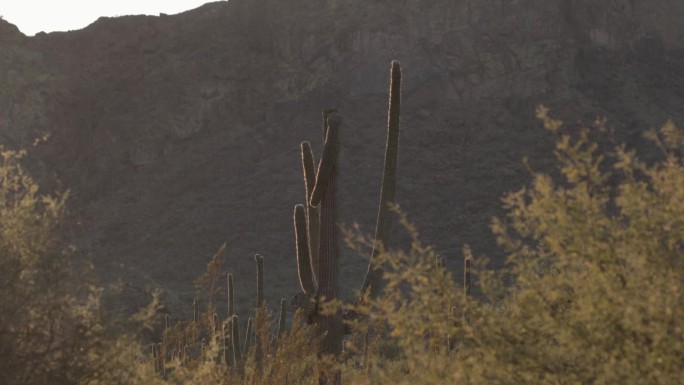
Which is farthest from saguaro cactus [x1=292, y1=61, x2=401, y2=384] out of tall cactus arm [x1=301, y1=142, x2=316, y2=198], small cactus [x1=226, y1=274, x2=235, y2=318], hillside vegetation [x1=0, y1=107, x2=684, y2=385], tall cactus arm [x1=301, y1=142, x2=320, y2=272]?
small cactus [x1=226, y1=274, x2=235, y2=318]

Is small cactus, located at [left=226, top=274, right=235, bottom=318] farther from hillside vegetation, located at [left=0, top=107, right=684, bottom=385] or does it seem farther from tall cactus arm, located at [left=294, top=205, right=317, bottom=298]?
hillside vegetation, located at [left=0, top=107, right=684, bottom=385]

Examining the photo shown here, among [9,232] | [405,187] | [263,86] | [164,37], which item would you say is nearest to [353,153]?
[405,187]

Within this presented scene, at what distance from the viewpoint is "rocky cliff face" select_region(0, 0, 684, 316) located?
156ft

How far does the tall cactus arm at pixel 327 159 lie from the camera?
30.3 ft

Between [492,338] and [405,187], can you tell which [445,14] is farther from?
[492,338]

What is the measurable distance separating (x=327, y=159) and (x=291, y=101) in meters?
47.9

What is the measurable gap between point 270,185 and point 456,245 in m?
11.5

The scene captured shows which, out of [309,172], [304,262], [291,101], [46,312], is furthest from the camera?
[291,101]

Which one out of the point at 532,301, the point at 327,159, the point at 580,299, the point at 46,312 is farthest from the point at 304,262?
the point at 580,299

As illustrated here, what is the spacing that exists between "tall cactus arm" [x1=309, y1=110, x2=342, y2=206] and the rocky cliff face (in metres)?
34.5

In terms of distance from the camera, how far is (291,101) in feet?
186

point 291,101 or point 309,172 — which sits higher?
point 309,172

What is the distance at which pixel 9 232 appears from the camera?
4918 mm

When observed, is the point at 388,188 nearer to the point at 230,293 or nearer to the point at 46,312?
the point at 46,312
